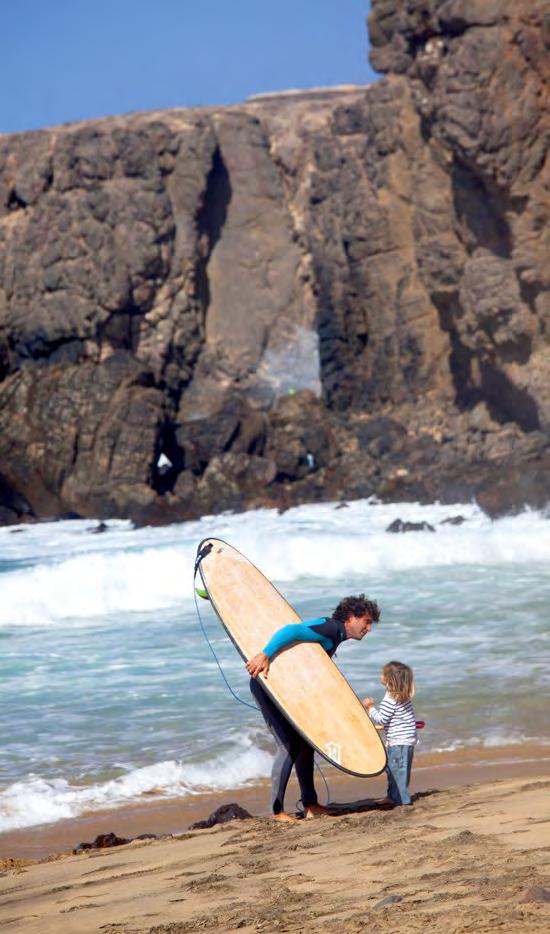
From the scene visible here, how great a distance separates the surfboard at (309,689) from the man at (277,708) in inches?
2.8

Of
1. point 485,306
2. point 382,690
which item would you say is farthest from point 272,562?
point 485,306

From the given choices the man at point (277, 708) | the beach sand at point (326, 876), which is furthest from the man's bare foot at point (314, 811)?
the beach sand at point (326, 876)

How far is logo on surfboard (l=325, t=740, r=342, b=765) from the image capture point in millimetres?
5504

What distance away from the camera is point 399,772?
560 cm

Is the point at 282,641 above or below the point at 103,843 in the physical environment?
above

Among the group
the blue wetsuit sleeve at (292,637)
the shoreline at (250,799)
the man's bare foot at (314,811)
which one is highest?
the blue wetsuit sleeve at (292,637)

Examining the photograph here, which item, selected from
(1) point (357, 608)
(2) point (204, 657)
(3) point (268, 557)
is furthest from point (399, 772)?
(3) point (268, 557)

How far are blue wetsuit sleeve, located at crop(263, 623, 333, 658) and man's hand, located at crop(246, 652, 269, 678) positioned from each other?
0.03m

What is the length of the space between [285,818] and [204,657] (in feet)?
17.6

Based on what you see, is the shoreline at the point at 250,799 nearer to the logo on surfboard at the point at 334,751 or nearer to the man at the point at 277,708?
the man at the point at 277,708

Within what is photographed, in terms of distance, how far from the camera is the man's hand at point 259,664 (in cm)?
566

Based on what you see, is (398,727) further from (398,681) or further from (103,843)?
(103,843)

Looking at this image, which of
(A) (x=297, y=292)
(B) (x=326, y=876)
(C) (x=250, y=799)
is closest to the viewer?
(B) (x=326, y=876)

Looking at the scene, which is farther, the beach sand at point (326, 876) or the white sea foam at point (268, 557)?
the white sea foam at point (268, 557)
